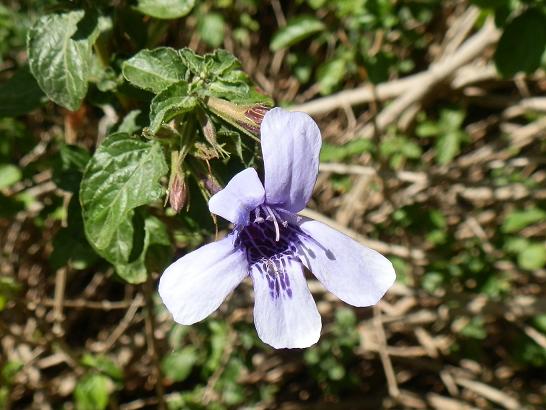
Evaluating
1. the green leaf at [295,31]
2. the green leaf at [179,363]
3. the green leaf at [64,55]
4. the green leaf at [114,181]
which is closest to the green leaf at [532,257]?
the green leaf at [295,31]

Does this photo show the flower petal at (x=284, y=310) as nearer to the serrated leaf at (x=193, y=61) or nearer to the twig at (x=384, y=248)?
the serrated leaf at (x=193, y=61)

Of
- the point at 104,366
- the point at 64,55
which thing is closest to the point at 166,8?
the point at 64,55

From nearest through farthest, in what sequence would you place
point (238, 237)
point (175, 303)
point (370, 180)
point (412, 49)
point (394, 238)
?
point (175, 303) → point (238, 237) → point (370, 180) → point (394, 238) → point (412, 49)

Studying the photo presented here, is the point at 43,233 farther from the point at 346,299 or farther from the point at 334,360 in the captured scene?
the point at 346,299

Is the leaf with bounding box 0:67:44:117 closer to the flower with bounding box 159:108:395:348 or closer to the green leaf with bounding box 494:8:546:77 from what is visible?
the flower with bounding box 159:108:395:348

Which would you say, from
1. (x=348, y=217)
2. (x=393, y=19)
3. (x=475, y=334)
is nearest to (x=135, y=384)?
(x=348, y=217)

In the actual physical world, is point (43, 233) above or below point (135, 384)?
above

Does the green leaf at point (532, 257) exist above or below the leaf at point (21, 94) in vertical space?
below
